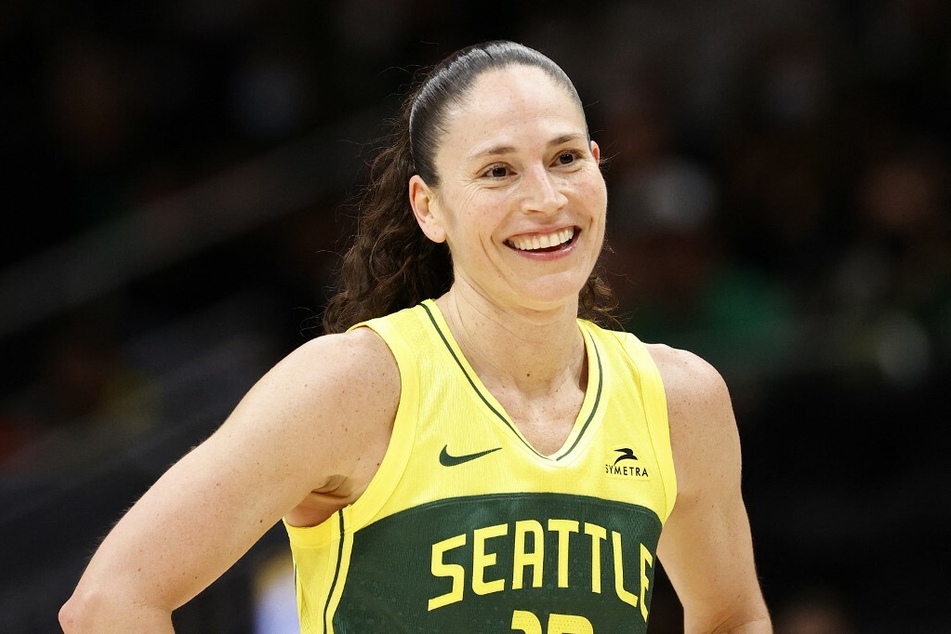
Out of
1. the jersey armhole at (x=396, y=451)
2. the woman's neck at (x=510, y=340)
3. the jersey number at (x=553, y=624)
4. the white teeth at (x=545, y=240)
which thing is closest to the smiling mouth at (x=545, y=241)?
the white teeth at (x=545, y=240)

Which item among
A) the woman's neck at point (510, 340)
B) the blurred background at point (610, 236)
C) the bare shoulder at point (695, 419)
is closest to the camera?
the woman's neck at point (510, 340)

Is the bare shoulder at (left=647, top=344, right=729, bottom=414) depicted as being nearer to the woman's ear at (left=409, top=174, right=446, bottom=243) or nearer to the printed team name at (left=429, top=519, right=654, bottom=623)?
the printed team name at (left=429, top=519, right=654, bottom=623)

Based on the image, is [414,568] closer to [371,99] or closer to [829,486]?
[829,486]

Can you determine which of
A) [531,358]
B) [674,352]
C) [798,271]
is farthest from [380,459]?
[798,271]

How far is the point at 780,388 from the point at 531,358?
281 centimetres

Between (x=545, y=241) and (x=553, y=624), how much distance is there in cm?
68

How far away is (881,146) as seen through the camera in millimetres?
6652

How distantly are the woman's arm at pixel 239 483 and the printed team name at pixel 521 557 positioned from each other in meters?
0.21

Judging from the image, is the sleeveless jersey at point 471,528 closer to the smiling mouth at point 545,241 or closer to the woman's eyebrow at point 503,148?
the smiling mouth at point 545,241

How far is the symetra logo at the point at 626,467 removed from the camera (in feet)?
9.00

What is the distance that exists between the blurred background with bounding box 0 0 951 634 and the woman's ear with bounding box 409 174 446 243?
2.37m

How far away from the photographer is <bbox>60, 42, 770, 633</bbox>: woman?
2.45m

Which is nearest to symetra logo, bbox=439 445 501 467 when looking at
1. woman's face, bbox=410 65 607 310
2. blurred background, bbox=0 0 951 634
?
woman's face, bbox=410 65 607 310

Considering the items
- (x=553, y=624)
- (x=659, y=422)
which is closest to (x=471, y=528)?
(x=553, y=624)
